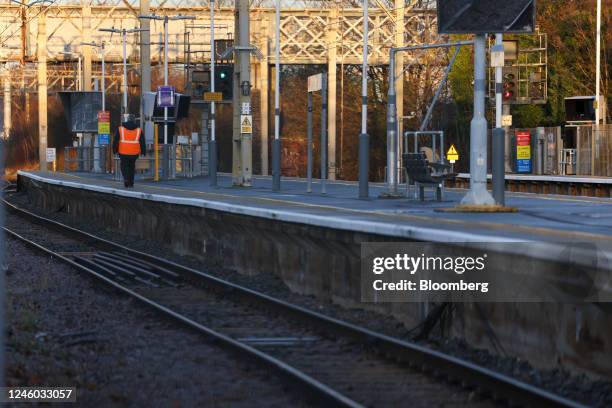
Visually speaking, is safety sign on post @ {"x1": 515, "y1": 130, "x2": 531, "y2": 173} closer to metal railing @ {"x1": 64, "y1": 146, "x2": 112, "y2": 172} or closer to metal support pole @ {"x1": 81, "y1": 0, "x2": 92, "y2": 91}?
metal railing @ {"x1": 64, "y1": 146, "x2": 112, "y2": 172}

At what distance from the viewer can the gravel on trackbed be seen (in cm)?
1045

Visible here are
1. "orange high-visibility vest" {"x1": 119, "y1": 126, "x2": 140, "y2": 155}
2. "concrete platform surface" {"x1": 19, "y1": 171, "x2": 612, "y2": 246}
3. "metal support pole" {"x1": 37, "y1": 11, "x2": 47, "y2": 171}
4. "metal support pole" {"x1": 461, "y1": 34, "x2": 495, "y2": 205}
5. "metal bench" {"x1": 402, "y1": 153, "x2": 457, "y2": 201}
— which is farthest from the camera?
"metal support pole" {"x1": 37, "y1": 11, "x2": 47, "y2": 171}

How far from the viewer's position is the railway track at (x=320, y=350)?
1022cm

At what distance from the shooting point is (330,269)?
17.0 meters

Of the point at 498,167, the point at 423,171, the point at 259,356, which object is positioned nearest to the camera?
the point at 259,356

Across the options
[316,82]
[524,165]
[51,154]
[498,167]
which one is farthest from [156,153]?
[51,154]

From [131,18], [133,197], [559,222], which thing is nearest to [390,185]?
[133,197]

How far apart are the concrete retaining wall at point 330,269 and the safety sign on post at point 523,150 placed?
89.9ft

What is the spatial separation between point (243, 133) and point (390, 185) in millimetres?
8692

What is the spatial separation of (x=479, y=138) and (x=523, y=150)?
114 feet

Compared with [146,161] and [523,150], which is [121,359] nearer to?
[146,161]

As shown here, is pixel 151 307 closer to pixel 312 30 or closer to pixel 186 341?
pixel 186 341

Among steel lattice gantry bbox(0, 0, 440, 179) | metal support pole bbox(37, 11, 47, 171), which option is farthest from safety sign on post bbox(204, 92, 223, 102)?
metal support pole bbox(37, 11, 47, 171)

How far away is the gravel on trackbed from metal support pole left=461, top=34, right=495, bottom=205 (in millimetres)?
7970
